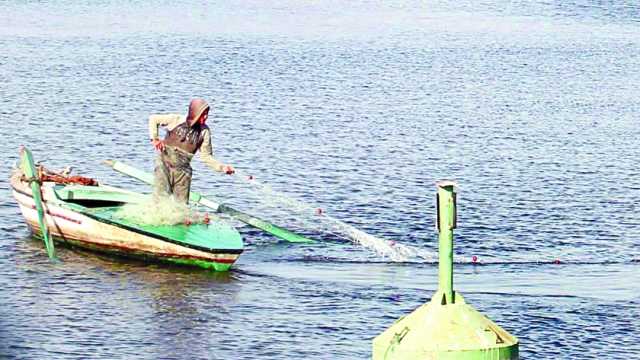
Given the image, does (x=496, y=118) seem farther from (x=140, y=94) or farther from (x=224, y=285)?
(x=224, y=285)

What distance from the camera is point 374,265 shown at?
22406 millimetres

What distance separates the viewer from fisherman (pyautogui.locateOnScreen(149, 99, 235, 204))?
68.9 feet

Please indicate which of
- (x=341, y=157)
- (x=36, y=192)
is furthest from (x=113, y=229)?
(x=341, y=157)

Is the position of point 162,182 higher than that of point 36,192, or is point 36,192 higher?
point 162,182

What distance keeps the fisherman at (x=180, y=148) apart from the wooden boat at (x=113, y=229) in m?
0.55

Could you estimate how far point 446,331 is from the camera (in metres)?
7.91

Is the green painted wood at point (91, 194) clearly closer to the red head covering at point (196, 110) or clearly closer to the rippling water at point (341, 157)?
the rippling water at point (341, 157)

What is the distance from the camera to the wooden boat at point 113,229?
2117 centimetres

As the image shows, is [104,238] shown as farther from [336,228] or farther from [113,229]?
[336,228]

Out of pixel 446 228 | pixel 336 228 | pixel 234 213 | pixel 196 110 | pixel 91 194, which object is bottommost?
pixel 336 228

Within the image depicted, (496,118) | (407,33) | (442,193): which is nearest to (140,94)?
(496,118)

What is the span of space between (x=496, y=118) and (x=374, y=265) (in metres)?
18.4

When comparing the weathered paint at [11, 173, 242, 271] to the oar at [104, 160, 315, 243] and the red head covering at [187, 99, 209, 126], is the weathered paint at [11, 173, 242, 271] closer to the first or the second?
the oar at [104, 160, 315, 243]

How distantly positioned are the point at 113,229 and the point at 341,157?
1172 centimetres
